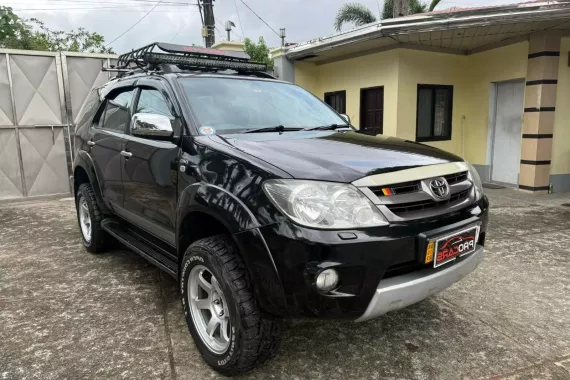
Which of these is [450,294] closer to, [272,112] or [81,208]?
[272,112]

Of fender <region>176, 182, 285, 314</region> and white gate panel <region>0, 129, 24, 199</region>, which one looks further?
white gate panel <region>0, 129, 24, 199</region>

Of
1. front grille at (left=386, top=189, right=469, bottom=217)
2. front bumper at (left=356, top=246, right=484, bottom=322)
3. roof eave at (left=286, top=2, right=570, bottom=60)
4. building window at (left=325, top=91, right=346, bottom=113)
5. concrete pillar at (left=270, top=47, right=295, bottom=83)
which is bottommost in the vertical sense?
front bumper at (left=356, top=246, right=484, bottom=322)

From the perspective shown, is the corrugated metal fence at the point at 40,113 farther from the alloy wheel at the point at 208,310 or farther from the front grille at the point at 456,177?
the front grille at the point at 456,177

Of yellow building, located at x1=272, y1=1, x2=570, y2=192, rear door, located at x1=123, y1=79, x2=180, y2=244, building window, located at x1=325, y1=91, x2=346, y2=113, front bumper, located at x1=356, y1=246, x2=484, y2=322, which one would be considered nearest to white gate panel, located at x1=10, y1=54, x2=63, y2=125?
yellow building, located at x1=272, y1=1, x2=570, y2=192

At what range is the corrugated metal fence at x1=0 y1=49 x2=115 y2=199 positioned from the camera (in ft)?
25.3

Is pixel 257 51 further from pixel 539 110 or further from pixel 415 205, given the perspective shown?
pixel 415 205

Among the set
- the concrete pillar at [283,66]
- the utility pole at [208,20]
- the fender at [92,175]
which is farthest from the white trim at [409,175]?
the utility pole at [208,20]

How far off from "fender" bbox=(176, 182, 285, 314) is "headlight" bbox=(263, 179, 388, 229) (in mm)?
196

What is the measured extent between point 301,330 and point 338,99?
8.57 meters

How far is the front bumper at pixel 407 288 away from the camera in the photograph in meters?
2.11

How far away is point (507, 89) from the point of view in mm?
8906

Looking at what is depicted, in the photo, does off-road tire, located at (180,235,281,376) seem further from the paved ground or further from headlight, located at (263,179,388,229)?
headlight, located at (263,179,388,229)

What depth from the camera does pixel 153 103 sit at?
3.36 meters

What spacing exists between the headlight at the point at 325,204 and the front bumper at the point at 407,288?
1.07 ft
